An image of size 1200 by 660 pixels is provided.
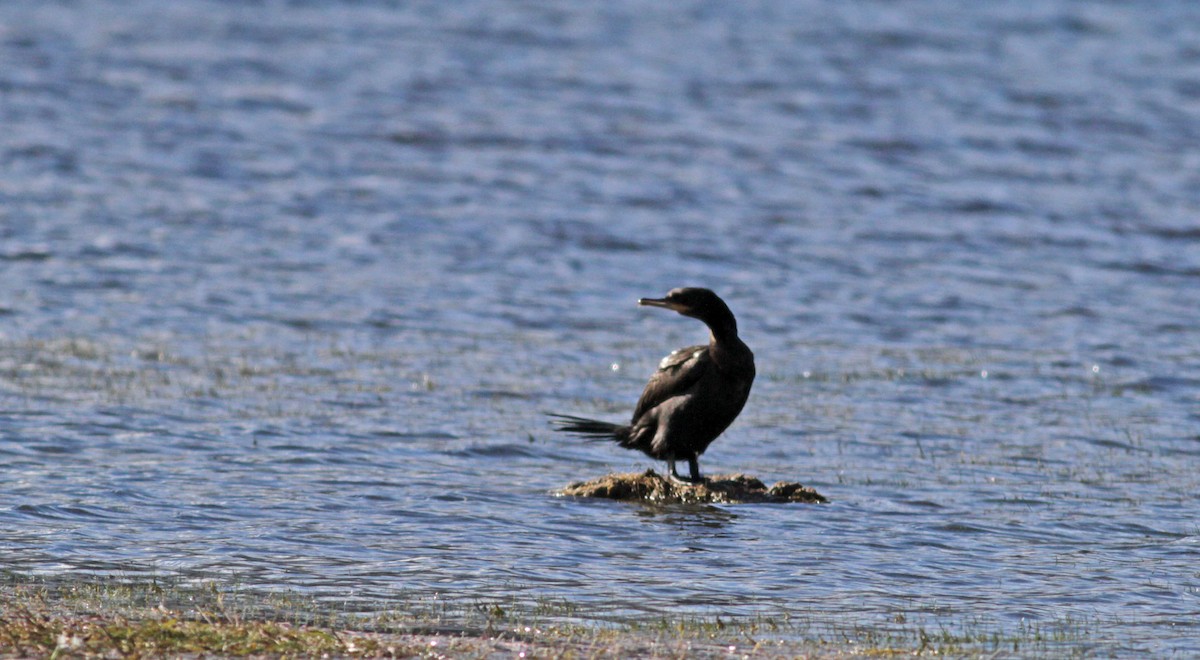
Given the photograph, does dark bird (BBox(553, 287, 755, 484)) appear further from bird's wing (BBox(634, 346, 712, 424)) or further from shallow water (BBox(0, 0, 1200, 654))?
shallow water (BBox(0, 0, 1200, 654))

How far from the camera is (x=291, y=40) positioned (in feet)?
118

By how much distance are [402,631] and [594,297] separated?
11.7 m

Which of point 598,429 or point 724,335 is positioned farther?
point 598,429

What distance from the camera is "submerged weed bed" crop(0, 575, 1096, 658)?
720cm

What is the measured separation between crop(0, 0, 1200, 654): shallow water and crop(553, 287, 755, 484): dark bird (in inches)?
29.8

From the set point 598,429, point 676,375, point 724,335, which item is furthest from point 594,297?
point 724,335

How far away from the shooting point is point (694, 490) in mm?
11297

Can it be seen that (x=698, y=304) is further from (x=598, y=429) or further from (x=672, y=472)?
(x=598, y=429)

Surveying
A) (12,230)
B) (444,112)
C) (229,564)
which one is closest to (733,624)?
(229,564)

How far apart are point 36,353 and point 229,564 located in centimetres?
691

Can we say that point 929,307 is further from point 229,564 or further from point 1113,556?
point 229,564

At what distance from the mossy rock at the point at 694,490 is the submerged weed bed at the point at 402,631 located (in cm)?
282

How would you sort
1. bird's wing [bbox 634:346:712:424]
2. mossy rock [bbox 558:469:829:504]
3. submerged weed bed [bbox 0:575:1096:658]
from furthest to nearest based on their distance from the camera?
bird's wing [bbox 634:346:712:424] → mossy rock [bbox 558:469:829:504] → submerged weed bed [bbox 0:575:1096:658]

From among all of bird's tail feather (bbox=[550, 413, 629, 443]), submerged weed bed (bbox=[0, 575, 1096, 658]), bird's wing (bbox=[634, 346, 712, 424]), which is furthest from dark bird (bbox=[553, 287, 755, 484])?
submerged weed bed (bbox=[0, 575, 1096, 658])
